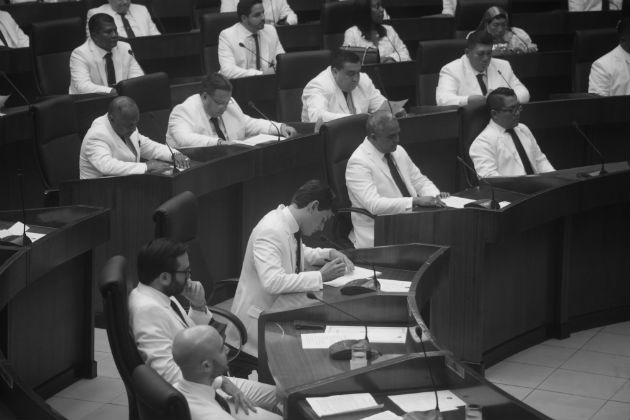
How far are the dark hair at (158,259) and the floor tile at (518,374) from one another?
1.90m

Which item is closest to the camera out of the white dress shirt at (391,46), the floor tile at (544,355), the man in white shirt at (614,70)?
the floor tile at (544,355)

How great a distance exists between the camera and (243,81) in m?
6.95

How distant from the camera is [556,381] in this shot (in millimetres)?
4910

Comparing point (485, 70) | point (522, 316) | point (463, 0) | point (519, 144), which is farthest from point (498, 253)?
point (463, 0)

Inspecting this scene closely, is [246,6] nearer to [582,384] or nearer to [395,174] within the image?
[395,174]

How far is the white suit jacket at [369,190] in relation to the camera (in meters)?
5.20

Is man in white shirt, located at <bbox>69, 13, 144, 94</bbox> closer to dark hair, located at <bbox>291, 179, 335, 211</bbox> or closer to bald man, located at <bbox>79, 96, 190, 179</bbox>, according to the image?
bald man, located at <bbox>79, 96, 190, 179</bbox>

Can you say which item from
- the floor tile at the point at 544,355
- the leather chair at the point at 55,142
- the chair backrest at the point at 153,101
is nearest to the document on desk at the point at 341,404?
the floor tile at the point at 544,355

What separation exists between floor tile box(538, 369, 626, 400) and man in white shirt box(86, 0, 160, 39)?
4.17m

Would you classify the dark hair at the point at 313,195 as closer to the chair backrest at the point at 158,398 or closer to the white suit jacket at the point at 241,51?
the chair backrest at the point at 158,398

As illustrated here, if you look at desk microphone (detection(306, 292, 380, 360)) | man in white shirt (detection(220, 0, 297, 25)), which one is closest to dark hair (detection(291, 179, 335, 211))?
desk microphone (detection(306, 292, 380, 360))

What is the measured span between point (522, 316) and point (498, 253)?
43cm

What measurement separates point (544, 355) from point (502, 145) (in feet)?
3.96

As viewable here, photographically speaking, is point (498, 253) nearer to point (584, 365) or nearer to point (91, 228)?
point (584, 365)
